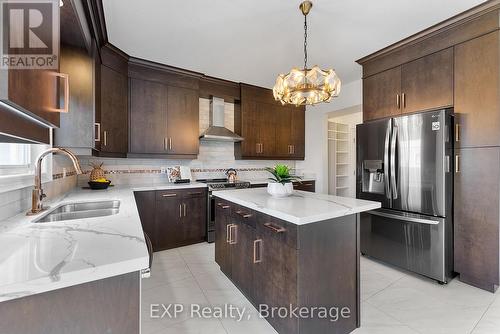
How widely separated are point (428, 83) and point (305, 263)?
96.3 inches

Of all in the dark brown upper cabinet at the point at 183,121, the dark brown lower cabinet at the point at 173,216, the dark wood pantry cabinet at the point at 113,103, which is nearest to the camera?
the dark wood pantry cabinet at the point at 113,103

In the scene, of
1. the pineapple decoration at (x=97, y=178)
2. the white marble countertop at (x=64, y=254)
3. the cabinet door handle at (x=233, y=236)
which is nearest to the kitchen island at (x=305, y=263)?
the cabinet door handle at (x=233, y=236)

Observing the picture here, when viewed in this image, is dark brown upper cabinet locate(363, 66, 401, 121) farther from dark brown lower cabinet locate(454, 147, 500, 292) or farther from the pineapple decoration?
the pineapple decoration

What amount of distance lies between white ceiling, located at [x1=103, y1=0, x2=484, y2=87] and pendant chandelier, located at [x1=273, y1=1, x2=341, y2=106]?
276 millimetres

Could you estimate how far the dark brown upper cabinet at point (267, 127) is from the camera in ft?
13.7

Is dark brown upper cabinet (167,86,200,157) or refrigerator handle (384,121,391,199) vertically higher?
dark brown upper cabinet (167,86,200,157)

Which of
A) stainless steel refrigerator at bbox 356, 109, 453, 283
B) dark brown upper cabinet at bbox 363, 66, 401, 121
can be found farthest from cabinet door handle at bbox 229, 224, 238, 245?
dark brown upper cabinet at bbox 363, 66, 401, 121

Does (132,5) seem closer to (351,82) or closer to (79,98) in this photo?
(79,98)

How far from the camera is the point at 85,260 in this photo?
710 millimetres

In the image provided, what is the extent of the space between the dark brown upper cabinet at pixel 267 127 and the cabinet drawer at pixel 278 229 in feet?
8.38

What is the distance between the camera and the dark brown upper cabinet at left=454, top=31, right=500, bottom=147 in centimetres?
206

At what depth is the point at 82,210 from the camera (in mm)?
1931

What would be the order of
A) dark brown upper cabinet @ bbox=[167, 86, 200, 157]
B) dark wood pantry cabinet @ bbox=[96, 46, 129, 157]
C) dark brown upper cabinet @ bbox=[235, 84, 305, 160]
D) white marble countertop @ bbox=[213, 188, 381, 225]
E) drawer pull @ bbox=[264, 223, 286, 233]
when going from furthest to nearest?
1. dark brown upper cabinet @ bbox=[235, 84, 305, 160]
2. dark brown upper cabinet @ bbox=[167, 86, 200, 157]
3. dark wood pantry cabinet @ bbox=[96, 46, 129, 157]
4. drawer pull @ bbox=[264, 223, 286, 233]
5. white marble countertop @ bbox=[213, 188, 381, 225]

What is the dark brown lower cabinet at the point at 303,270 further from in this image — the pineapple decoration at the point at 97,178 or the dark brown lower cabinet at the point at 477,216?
the pineapple decoration at the point at 97,178
